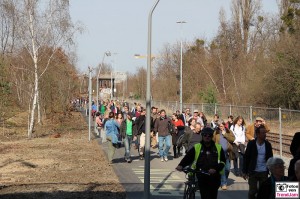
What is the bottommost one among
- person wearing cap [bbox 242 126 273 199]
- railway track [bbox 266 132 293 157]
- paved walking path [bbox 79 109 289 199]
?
paved walking path [bbox 79 109 289 199]

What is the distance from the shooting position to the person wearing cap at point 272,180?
561 cm

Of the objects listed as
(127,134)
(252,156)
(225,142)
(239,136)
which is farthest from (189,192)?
(127,134)

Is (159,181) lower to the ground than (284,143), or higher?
→ lower

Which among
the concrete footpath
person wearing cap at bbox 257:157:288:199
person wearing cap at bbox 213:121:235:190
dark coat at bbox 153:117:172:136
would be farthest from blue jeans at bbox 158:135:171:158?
person wearing cap at bbox 257:157:288:199

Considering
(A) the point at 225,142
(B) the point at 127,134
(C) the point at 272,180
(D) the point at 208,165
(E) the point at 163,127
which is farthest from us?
(E) the point at 163,127

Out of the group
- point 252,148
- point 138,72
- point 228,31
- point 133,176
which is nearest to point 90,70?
point 133,176

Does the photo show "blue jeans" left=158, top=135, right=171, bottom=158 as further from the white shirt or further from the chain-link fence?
the white shirt

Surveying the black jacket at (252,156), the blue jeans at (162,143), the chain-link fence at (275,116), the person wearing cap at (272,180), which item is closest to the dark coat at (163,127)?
the blue jeans at (162,143)

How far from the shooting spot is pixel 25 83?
136 feet

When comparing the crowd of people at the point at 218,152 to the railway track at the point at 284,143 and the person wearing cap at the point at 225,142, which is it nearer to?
the person wearing cap at the point at 225,142

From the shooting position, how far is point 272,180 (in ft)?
19.0

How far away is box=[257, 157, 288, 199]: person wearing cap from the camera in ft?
18.4

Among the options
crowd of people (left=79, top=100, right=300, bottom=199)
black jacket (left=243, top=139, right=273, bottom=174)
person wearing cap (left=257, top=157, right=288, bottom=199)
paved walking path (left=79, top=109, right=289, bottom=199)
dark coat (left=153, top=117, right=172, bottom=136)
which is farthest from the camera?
dark coat (left=153, top=117, right=172, bottom=136)

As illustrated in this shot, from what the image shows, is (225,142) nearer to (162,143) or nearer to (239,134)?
(239,134)
